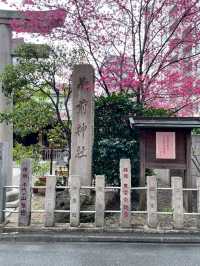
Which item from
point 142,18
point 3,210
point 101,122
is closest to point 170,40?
point 142,18

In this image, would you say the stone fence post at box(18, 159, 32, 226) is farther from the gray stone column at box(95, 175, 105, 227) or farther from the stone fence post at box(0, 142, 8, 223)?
the gray stone column at box(95, 175, 105, 227)

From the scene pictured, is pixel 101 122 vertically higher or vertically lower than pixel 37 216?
higher

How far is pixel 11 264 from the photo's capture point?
523 centimetres

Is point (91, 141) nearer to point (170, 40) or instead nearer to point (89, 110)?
point (89, 110)

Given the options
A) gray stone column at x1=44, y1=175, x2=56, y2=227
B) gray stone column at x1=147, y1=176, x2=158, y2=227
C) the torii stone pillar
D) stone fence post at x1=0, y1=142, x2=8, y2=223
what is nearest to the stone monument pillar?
gray stone column at x1=44, y1=175, x2=56, y2=227

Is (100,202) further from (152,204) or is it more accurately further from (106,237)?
(152,204)

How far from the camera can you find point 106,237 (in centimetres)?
647

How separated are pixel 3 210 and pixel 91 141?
263cm

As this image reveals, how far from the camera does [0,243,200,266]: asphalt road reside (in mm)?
5328

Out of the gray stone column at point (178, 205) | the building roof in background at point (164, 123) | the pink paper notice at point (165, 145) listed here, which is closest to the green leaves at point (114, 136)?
the pink paper notice at point (165, 145)

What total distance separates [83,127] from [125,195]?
2302mm

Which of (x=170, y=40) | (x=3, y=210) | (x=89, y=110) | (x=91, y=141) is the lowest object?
(x=3, y=210)

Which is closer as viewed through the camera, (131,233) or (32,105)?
(131,233)

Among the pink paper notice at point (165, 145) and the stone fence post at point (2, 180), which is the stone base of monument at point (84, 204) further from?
the pink paper notice at point (165, 145)
